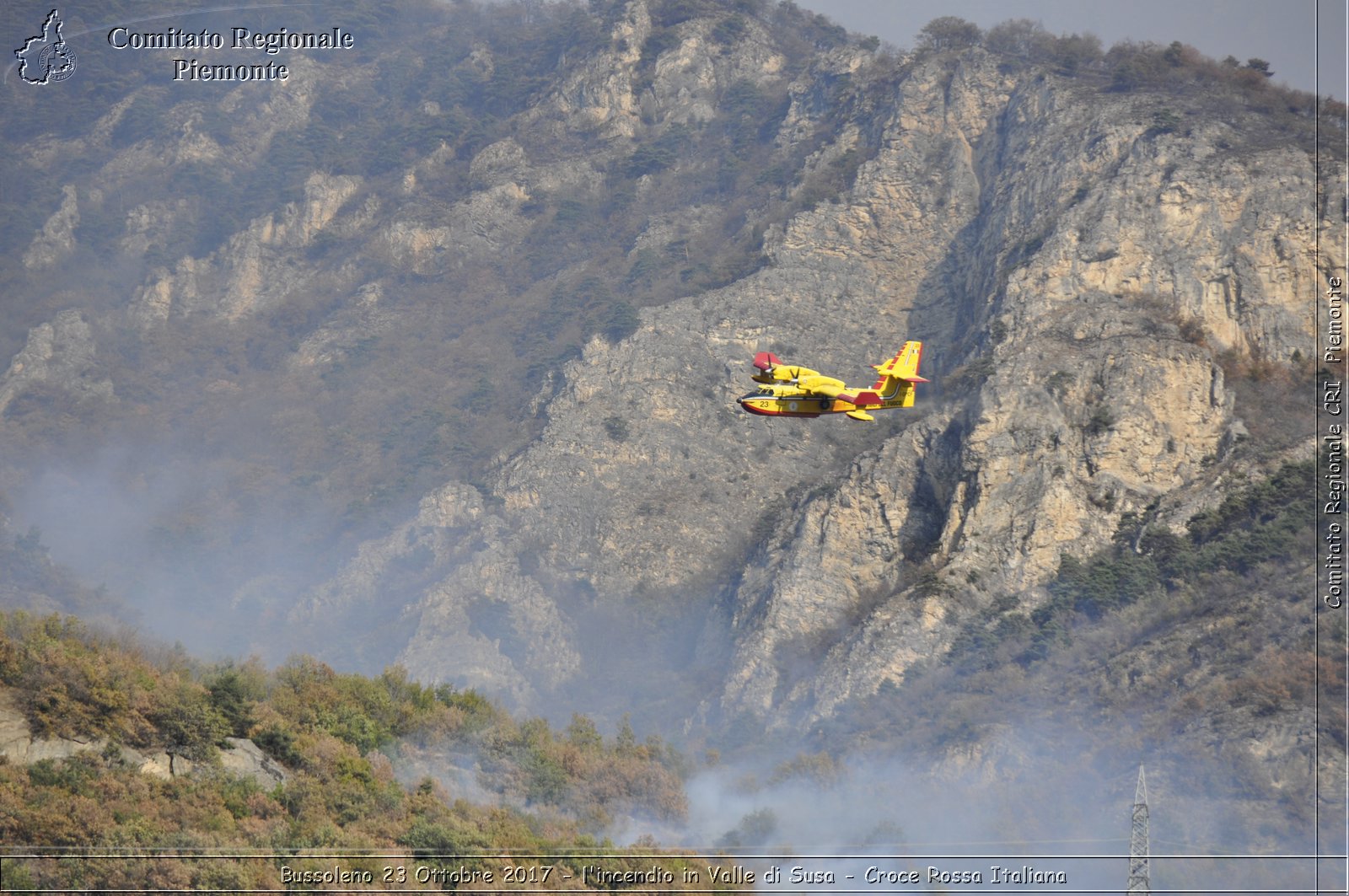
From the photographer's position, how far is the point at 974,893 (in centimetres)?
5888

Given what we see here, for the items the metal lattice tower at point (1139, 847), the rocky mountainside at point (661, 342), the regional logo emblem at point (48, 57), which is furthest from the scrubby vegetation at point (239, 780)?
the regional logo emblem at point (48, 57)

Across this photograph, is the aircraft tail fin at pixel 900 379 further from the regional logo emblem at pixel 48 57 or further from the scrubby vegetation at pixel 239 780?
the regional logo emblem at pixel 48 57

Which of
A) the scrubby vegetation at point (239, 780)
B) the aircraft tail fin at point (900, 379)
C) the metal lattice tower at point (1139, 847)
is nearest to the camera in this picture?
the scrubby vegetation at point (239, 780)

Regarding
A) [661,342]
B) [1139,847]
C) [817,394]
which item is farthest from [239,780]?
[661,342]

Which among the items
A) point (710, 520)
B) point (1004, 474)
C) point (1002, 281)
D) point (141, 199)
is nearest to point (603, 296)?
point (710, 520)

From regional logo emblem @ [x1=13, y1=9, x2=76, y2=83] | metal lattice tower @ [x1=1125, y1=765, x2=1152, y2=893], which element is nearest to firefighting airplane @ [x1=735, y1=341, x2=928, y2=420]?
metal lattice tower @ [x1=1125, y1=765, x2=1152, y2=893]

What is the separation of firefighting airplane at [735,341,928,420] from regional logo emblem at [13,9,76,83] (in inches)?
5632

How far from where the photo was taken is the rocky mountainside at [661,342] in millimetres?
95250

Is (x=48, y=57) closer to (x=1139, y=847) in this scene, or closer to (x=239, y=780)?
(x=239, y=780)

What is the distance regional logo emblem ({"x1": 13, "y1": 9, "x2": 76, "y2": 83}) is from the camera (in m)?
169

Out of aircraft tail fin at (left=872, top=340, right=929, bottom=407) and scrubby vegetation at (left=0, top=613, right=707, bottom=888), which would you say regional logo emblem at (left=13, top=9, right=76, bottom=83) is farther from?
aircraft tail fin at (left=872, top=340, right=929, bottom=407)

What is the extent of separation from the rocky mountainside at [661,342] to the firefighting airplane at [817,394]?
1166 inches

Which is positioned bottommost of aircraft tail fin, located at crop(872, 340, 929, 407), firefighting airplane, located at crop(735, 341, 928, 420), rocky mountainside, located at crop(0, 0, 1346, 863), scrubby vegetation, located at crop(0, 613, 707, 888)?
scrubby vegetation, located at crop(0, 613, 707, 888)

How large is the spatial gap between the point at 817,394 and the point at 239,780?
24.1 m
